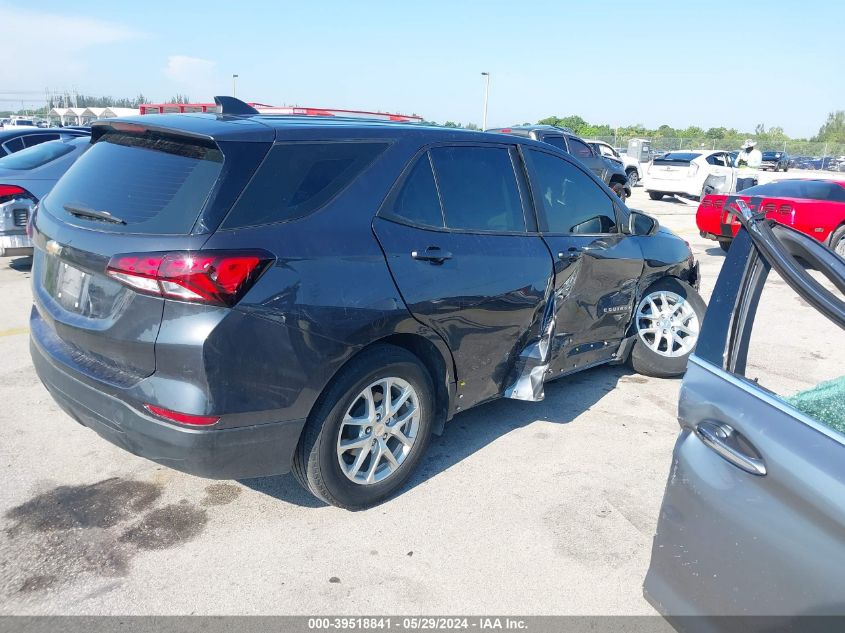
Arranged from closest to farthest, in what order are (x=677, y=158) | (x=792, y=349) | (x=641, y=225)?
(x=641, y=225)
(x=792, y=349)
(x=677, y=158)

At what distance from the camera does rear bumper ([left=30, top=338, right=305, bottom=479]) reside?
270 cm

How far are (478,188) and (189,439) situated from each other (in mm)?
2028

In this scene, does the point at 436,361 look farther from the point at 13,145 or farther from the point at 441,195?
the point at 13,145

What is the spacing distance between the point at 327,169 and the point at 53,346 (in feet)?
4.88

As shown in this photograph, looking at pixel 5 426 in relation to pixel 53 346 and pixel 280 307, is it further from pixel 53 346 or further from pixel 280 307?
pixel 280 307

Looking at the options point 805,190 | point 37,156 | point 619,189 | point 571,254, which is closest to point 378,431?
point 571,254

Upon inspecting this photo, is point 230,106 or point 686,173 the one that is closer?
point 230,106

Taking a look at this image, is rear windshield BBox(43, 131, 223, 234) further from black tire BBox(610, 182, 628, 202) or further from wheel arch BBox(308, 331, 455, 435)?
black tire BBox(610, 182, 628, 202)

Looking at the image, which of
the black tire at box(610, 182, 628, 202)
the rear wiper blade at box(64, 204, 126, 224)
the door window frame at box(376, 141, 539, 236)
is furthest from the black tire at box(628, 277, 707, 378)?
the black tire at box(610, 182, 628, 202)

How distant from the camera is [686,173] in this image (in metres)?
19.9

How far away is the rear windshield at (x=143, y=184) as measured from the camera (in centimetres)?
276

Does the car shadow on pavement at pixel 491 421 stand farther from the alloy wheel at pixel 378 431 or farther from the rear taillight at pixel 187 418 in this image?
the rear taillight at pixel 187 418

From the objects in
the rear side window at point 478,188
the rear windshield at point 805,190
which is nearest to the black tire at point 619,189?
the rear windshield at point 805,190

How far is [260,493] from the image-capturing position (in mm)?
3463
